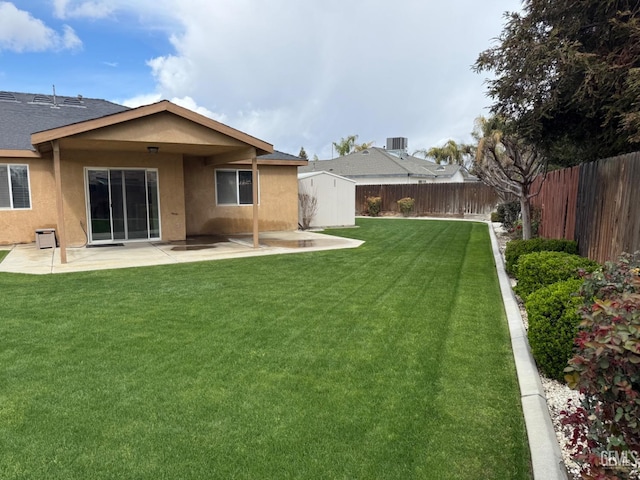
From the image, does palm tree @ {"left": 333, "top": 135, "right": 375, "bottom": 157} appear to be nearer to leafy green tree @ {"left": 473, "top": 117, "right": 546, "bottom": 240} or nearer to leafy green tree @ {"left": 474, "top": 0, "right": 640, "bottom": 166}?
leafy green tree @ {"left": 473, "top": 117, "right": 546, "bottom": 240}

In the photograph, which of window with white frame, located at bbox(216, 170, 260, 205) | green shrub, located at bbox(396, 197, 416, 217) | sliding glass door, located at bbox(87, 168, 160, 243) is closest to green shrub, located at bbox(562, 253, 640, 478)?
sliding glass door, located at bbox(87, 168, 160, 243)

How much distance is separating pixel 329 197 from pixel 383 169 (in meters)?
16.3

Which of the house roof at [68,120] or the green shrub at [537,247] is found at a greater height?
the house roof at [68,120]

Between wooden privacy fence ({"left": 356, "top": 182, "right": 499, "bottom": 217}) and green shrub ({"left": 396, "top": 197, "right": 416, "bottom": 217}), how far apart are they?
14.4 inches

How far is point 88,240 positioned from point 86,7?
866 centimetres

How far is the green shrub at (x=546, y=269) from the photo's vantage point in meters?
5.18

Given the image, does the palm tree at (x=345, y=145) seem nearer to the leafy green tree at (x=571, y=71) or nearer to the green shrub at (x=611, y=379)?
the leafy green tree at (x=571, y=71)

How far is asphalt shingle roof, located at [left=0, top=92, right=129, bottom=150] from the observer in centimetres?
1243

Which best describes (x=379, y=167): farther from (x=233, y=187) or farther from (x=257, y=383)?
(x=257, y=383)

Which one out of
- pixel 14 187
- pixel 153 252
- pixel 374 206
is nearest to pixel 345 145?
pixel 374 206

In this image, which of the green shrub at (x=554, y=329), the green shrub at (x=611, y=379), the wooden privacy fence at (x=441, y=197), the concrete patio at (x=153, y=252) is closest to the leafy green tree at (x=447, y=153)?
the wooden privacy fence at (x=441, y=197)

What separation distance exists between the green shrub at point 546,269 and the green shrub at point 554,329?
3.52 feet

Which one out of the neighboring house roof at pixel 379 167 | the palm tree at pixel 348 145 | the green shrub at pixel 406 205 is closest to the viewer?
the green shrub at pixel 406 205

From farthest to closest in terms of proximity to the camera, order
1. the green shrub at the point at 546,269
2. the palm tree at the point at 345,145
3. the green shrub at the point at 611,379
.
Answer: the palm tree at the point at 345,145 < the green shrub at the point at 546,269 < the green shrub at the point at 611,379
